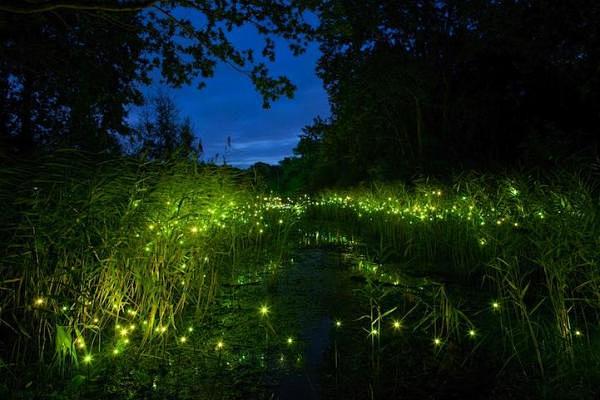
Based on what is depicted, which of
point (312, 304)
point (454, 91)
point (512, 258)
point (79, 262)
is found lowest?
point (312, 304)

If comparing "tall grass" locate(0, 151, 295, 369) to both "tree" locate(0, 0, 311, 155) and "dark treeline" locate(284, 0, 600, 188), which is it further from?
"dark treeline" locate(284, 0, 600, 188)

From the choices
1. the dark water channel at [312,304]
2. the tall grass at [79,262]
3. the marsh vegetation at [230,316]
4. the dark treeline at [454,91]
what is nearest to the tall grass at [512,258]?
the marsh vegetation at [230,316]

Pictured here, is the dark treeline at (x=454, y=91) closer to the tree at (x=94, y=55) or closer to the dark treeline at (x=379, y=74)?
the dark treeline at (x=379, y=74)

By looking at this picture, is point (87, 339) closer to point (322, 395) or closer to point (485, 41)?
point (322, 395)

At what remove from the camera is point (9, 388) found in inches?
109

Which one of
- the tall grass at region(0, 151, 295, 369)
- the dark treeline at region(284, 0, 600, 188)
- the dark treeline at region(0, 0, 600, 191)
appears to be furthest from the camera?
the dark treeline at region(284, 0, 600, 188)

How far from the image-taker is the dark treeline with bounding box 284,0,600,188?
37.2ft

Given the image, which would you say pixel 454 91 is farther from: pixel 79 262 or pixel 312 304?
pixel 79 262

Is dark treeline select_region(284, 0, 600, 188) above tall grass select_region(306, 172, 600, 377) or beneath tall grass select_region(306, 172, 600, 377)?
above

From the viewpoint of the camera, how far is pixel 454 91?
16359mm

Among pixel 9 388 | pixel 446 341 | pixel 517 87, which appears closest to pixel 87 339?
pixel 9 388

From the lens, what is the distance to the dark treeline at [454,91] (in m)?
11.3

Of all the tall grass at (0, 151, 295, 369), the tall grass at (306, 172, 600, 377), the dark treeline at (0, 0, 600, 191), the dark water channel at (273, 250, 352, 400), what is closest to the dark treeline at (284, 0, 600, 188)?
the dark treeline at (0, 0, 600, 191)

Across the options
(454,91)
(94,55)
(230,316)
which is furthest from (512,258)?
(454,91)
